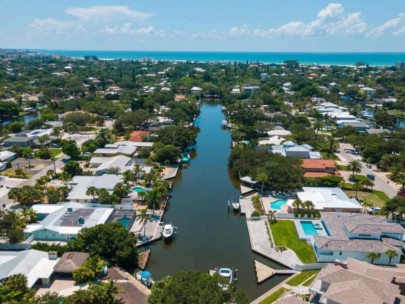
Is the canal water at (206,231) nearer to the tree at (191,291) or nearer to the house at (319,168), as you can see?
the tree at (191,291)

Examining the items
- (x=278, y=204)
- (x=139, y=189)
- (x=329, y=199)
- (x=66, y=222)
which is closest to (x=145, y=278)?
(x=66, y=222)

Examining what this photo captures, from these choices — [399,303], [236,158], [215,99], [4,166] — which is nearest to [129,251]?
[399,303]

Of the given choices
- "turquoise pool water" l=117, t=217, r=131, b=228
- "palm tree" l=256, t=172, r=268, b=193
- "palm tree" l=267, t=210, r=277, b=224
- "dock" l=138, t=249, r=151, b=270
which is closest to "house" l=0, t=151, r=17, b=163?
"turquoise pool water" l=117, t=217, r=131, b=228

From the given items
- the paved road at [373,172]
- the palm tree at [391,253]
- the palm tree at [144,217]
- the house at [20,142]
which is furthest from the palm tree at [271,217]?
the house at [20,142]

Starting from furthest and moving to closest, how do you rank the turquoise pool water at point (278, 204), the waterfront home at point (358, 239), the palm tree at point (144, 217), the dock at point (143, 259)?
the turquoise pool water at point (278, 204)
the palm tree at point (144, 217)
the dock at point (143, 259)
the waterfront home at point (358, 239)

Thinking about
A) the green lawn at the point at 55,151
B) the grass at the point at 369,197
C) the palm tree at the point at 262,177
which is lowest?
the green lawn at the point at 55,151

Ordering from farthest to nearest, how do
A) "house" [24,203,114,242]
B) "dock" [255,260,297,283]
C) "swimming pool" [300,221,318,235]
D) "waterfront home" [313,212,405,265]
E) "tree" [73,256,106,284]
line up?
"swimming pool" [300,221,318,235] < "house" [24,203,114,242] < "waterfront home" [313,212,405,265] < "dock" [255,260,297,283] < "tree" [73,256,106,284]

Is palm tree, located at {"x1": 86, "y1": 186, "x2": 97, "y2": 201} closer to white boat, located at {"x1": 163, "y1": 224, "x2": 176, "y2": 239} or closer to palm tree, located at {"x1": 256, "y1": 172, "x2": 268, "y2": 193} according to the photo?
white boat, located at {"x1": 163, "y1": 224, "x2": 176, "y2": 239}

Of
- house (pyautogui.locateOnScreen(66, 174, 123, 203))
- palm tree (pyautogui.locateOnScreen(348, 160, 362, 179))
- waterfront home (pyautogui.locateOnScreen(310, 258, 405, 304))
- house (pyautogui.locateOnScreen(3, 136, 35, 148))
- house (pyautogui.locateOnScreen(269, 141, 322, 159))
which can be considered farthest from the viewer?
house (pyautogui.locateOnScreen(3, 136, 35, 148))
